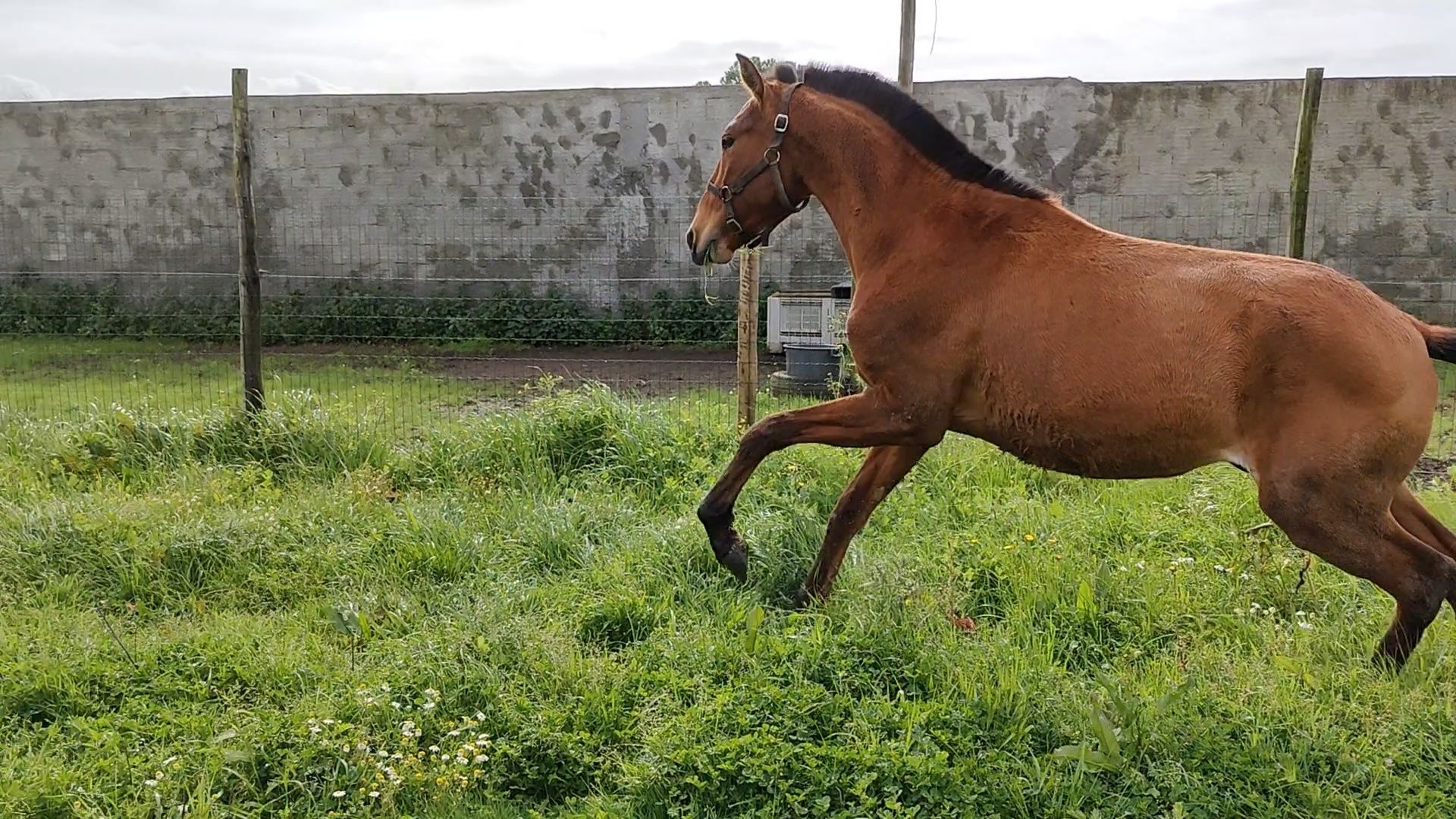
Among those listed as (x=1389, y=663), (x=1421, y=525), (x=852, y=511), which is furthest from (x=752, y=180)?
(x=1389, y=663)

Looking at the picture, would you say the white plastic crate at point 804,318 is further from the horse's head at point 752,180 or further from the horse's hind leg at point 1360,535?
the horse's hind leg at point 1360,535

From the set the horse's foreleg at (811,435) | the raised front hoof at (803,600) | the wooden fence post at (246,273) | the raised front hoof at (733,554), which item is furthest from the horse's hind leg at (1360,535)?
the wooden fence post at (246,273)

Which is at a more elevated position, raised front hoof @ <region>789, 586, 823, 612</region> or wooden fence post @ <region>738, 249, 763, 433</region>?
wooden fence post @ <region>738, 249, 763, 433</region>

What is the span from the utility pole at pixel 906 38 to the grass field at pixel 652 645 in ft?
7.81

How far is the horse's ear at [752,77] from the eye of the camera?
427 centimetres

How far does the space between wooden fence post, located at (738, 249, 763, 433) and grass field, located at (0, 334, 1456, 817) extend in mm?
422

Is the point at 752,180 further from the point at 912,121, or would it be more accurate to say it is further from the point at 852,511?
the point at 852,511

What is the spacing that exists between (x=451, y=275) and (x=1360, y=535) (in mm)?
10959

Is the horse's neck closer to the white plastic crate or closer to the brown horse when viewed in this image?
the brown horse

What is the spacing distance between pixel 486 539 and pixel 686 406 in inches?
107

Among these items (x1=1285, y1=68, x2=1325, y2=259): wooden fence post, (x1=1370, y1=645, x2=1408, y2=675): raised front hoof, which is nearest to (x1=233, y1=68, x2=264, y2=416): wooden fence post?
(x1=1370, y1=645, x2=1408, y2=675): raised front hoof

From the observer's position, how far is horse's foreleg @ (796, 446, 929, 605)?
4.37 m

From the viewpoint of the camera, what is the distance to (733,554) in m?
4.20

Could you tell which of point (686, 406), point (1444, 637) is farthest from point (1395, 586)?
point (686, 406)
